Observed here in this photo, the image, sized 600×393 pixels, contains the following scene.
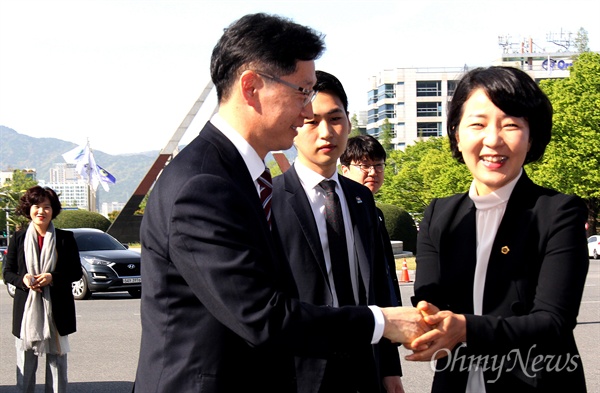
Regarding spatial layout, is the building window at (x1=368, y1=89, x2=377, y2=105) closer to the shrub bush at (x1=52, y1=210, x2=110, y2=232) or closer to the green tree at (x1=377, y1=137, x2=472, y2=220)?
the green tree at (x1=377, y1=137, x2=472, y2=220)

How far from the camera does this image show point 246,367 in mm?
2510

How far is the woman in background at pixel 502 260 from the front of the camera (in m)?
2.76

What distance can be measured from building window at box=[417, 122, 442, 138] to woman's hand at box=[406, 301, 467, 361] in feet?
395

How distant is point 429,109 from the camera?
123 meters

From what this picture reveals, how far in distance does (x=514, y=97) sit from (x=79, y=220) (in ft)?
116

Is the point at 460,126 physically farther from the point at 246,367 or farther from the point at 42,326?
the point at 42,326

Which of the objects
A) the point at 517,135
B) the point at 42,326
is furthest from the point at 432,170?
the point at 517,135

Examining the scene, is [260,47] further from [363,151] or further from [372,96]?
[372,96]

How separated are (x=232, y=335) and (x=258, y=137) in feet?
2.14

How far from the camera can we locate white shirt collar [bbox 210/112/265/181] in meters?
2.71

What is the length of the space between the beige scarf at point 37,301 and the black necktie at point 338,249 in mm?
4054

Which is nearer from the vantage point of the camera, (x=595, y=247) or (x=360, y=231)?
(x=360, y=231)

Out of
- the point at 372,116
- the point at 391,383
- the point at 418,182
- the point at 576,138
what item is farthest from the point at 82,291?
the point at 372,116

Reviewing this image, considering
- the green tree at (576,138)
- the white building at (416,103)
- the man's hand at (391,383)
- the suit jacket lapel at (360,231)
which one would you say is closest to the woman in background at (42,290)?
the suit jacket lapel at (360,231)
